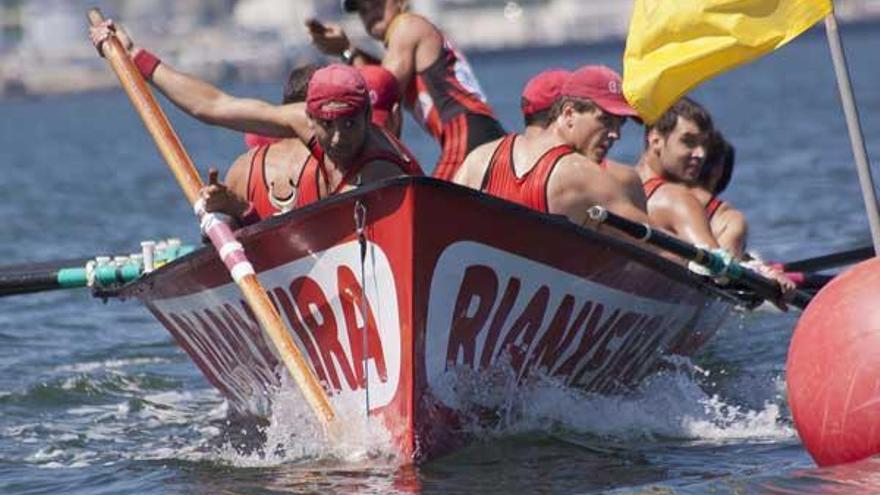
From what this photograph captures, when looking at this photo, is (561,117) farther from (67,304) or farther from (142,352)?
(67,304)

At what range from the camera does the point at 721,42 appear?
414 inches

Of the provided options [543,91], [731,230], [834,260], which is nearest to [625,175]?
[543,91]

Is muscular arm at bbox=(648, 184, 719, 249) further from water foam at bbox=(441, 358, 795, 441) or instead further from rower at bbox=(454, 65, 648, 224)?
rower at bbox=(454, 65, 648, 224)

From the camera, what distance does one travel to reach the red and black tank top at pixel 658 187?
42.5ft

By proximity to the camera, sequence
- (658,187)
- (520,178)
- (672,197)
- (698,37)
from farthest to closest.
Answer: (658,187) < (672,197) < (520,178) < (698,37)

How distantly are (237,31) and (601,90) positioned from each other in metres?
140

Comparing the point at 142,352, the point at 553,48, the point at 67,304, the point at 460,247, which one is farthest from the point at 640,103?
the point at 553,48

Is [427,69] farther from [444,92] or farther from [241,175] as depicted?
[241,175]

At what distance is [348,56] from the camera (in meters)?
13.4

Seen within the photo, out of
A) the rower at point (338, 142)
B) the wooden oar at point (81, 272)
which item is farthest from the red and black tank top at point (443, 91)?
the rower at point (338, 142)

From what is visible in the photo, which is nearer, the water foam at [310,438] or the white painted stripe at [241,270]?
the white painted stripe at [241,270]

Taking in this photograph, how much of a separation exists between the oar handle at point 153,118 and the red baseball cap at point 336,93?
38.5 inches

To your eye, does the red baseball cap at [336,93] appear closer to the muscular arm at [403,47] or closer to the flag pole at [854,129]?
the flag pole at [854,129]

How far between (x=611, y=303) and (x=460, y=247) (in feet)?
3.84
